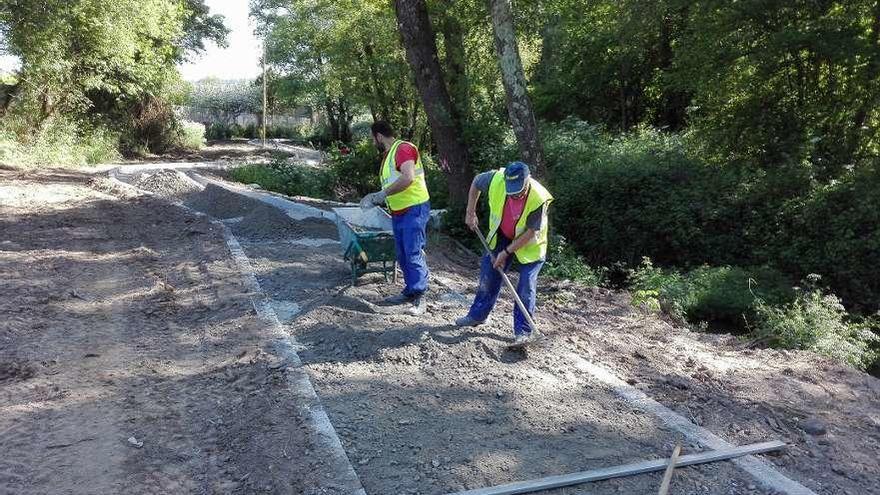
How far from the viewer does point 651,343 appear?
6176mm

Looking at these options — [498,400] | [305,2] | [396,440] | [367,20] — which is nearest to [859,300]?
[498,400]

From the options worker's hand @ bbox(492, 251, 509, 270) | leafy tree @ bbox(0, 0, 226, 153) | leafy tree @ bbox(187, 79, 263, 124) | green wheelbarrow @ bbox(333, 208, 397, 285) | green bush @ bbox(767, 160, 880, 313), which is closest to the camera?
worker's hand @ bbox(492, 251, 509, 270)

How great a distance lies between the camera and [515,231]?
5.33 metres

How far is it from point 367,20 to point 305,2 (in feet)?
28.1

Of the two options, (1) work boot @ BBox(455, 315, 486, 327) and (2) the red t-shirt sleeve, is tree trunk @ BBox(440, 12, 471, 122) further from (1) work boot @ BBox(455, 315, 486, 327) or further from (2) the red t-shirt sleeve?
(1) work boot @ BBox(455, 315, 486, 327)

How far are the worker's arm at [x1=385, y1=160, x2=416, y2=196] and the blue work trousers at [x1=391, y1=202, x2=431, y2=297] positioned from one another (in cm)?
24

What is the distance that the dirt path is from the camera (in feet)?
12.1

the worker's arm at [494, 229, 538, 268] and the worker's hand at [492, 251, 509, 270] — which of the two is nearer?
the worker's arm at [494, 229, 538, 268]

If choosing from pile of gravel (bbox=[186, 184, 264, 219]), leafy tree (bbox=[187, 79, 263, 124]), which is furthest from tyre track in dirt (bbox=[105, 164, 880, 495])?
leafy tree (bbox=[187, 79, 263, 124])

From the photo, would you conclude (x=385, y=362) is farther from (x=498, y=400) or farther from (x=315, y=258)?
(x=315, y=258)

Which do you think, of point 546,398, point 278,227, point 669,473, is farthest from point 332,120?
point 669,473

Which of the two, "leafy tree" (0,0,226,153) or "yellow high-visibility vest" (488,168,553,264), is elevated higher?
"leafy tree" (0,0,226,153)

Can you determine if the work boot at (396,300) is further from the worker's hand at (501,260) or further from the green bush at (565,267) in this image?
the green bush at (565,267)

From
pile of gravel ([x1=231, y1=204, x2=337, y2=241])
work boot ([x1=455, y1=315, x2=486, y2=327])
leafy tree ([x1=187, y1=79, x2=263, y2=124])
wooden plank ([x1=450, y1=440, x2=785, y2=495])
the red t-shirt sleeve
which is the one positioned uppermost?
leafy tree ([x1=187, y1=79, x2=263, y2=124])
